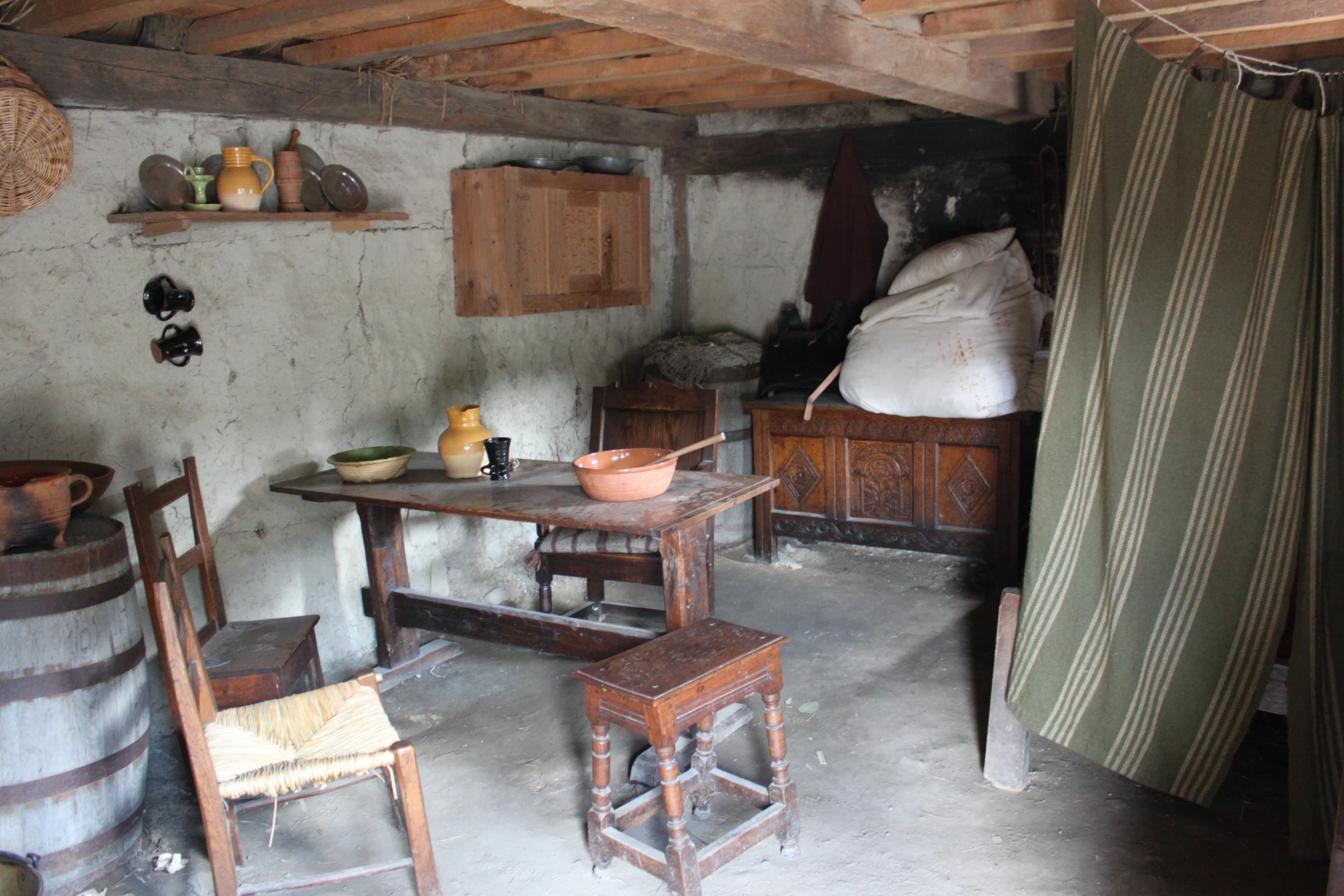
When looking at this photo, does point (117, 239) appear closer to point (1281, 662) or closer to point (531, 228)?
point (531, 228)

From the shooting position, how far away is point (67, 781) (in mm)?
2467

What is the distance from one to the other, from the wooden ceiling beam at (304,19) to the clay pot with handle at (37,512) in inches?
52.5

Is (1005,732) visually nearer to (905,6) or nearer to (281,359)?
(905,6)

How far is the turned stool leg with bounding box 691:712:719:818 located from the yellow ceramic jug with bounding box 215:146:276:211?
6.85ft

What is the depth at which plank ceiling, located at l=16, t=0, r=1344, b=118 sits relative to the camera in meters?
2.45

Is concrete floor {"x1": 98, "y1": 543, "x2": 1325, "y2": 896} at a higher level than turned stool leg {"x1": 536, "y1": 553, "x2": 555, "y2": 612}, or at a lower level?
lower

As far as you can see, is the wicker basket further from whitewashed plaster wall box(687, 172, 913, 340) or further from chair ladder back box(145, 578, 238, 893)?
whitewashed plaster wall box(687, 172, 913, 340)

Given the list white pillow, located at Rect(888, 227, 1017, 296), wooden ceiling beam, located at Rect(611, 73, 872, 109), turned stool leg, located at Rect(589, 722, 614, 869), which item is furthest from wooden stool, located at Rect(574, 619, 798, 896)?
wooden ceiling beam, located at Rect(611, 73, 872, 109)

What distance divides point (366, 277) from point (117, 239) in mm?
962

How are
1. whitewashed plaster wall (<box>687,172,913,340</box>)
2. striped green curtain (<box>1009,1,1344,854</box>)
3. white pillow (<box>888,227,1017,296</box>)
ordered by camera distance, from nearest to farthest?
striped green curtain (<box>1009,1,1344,854</box>) < white pillow (<box>888,227,1017,296</box>) < whitewashed plaster wall (<box>687,172,913,340</box>)

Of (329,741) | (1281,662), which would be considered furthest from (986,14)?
(329,741)

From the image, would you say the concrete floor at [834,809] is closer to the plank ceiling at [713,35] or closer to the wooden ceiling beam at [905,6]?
the plank ceiling at [713,35]

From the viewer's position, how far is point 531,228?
4.34 meters

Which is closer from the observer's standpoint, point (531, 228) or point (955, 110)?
point (955, 110)
